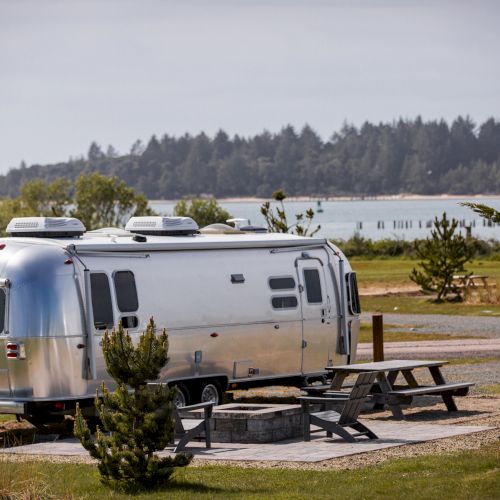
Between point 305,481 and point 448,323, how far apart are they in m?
22.5

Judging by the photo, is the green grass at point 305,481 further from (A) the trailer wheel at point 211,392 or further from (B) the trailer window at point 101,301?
(A) the trailer wheel at point 211,392

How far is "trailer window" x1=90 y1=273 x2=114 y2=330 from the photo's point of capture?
16656 mm

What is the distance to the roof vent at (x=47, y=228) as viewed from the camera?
17.6 m

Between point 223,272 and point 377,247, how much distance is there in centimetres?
5543

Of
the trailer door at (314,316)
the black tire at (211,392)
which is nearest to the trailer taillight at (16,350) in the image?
the black tire at (211,392)

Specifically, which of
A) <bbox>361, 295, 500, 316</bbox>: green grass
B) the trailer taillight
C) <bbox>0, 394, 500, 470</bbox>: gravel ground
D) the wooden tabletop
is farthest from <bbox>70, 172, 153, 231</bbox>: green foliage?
the trailer taillight

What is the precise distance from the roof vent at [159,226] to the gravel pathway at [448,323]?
538 inches

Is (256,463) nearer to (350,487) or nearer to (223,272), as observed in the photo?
(350,487)

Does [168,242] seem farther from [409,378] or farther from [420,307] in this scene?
[420,307]

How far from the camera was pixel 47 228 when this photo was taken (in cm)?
1758

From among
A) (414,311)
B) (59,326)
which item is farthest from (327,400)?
(414,311)

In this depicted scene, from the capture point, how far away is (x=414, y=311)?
38.9 meters

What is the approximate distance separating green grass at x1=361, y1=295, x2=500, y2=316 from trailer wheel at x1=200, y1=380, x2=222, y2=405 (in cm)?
1966

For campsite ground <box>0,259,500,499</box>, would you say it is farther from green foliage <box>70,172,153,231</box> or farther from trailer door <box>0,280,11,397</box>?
green foliage <box>70,172,153,231</box>
